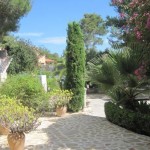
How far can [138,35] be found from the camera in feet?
23.5

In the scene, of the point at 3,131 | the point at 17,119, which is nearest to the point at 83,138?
the point at 3,131

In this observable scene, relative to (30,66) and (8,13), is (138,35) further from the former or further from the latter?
(30,66)

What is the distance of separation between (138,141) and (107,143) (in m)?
0.88

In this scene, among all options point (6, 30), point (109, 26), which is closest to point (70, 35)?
point (6, 30)

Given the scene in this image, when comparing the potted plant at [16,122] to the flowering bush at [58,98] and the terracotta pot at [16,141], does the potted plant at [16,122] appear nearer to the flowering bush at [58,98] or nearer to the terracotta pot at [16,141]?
the terracotta pot at [16,141]

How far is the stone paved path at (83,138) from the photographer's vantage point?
331 inches

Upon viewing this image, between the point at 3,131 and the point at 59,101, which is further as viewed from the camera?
the point at 59,101

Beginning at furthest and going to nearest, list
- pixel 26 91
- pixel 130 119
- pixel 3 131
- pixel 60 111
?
pixel 60 111
pixel 26 91
pixel 130 119
pixel 3 131

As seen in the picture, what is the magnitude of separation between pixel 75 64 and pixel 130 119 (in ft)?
19.8

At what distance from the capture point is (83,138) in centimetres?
948

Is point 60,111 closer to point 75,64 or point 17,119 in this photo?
point 75,64

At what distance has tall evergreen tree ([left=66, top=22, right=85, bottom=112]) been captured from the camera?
51.6ft

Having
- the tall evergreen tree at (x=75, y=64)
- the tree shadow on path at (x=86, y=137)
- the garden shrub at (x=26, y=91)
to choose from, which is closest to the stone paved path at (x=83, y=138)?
the tree shadow on path at (x=86, y=137)

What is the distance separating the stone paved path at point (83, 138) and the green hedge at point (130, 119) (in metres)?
0.23
